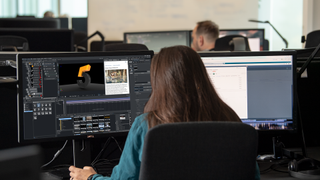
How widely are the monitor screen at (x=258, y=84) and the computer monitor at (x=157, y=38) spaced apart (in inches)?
141

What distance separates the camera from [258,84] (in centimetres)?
134

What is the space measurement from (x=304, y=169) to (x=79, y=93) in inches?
35.2

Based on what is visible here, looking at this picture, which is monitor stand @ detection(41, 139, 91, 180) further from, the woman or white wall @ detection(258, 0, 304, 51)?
white wall @ detection(258, 0, 304, 51)

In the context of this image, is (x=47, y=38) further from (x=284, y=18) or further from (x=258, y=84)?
(x=284, y=18)

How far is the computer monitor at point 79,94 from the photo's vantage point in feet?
3.89

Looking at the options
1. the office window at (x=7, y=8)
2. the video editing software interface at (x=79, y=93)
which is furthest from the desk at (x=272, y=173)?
the office window at (x=7, y=8)

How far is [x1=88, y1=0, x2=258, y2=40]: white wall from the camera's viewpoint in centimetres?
562

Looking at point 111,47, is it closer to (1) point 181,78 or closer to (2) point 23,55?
(2) point 23,55

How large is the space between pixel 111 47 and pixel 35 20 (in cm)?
108

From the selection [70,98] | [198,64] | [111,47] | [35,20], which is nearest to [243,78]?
[198,64]

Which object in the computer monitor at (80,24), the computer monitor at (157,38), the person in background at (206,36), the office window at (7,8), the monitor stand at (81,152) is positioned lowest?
the monitor stand at (81,152)

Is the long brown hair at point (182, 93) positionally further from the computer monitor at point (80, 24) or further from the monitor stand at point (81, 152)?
the computer monitor at point (80, 24)

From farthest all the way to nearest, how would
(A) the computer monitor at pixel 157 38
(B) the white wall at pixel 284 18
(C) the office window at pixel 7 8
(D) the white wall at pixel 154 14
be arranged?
(C) the office window at pixel 7 8, (D) the white wall at pixel 154 14, (B) the white wall at pixel 284 18, (A) the computer monitor at pixel 157 38

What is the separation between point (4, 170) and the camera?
23 cm
